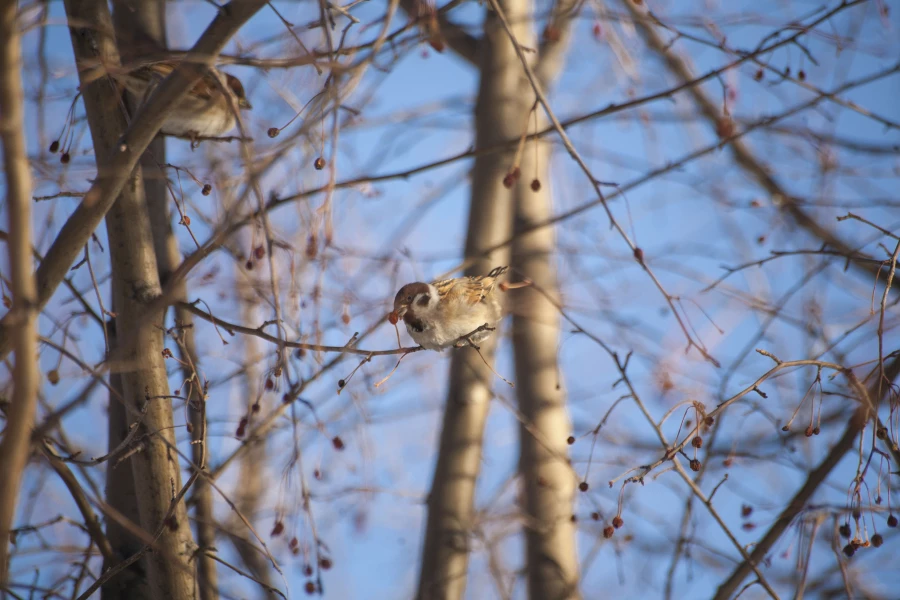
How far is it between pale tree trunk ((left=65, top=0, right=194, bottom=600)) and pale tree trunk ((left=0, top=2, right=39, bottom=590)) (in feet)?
3.07

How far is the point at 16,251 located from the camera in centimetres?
115

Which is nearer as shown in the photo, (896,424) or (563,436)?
(896,424)

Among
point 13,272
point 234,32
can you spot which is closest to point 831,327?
point 234,32

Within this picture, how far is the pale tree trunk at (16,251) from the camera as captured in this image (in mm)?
1139

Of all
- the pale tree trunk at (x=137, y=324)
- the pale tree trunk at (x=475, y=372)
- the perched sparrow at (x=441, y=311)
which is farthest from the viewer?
the pale tree trunk at (x=475, y=372)

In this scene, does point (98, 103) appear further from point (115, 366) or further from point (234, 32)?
point (115, 366)

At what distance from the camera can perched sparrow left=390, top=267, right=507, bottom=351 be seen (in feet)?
9.41

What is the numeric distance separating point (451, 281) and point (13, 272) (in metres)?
2.12

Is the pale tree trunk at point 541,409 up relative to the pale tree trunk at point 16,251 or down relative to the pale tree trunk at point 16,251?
up

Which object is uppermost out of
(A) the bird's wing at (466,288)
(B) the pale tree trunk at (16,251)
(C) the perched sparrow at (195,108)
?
(C) the perched sparrow at (195,108)

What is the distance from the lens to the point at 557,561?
3.89 m

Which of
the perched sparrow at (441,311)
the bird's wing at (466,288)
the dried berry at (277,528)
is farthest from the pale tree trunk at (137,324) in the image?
the bird's wing at (466,288)

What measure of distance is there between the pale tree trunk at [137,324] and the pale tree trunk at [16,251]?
0.94 m

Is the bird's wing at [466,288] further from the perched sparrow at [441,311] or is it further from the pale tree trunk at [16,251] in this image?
the pale tree trunk at [16,251]
